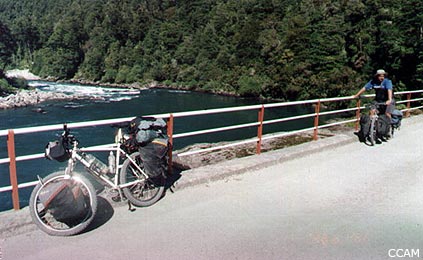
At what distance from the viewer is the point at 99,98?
51.3 m

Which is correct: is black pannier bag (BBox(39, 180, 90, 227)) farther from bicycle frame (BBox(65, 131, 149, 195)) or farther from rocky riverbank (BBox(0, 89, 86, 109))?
rocky riverbank (BBox(0, 89, 86, 109))

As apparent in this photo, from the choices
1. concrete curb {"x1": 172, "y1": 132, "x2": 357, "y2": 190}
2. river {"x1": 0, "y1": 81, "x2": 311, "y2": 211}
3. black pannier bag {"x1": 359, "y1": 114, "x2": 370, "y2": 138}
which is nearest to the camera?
concrete curb {"x1": 172, "y1": 132, "x2": 357, "y2": 190}

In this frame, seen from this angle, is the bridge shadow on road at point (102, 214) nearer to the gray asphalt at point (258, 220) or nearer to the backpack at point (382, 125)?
the gray asphalt at point (258, 220)

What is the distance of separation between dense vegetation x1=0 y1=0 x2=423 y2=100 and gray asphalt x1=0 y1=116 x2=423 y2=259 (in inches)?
1408

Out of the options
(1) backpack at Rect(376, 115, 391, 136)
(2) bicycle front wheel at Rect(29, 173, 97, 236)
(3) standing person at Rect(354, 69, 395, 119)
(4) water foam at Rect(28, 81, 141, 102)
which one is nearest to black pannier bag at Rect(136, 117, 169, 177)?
(2) bicycle front wheel at Rect(29, 173, 97, 236)

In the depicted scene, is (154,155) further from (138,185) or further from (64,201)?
(64,201)

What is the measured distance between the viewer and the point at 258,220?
13.5 feet

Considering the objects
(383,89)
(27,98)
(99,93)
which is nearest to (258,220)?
(383,89)

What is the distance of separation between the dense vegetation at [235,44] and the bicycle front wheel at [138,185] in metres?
37.9

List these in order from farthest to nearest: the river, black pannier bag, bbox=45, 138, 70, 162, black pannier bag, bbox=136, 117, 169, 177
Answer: the river, black pannier bag, bbox=136, 117, 169, 177, black pannier bag, bbox=45, 138, 70, 162

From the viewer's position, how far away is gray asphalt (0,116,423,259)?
11.3ft

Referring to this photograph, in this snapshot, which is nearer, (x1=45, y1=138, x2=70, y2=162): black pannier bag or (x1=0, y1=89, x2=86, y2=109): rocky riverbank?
(x1=45, y1=138, x2=70, y2=162): black pannier bag

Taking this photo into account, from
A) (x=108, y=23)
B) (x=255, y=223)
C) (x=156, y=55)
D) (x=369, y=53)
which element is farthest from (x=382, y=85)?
(x=108, y=23)

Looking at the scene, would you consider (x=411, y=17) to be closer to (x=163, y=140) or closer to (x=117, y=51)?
(x=163, y=140)
